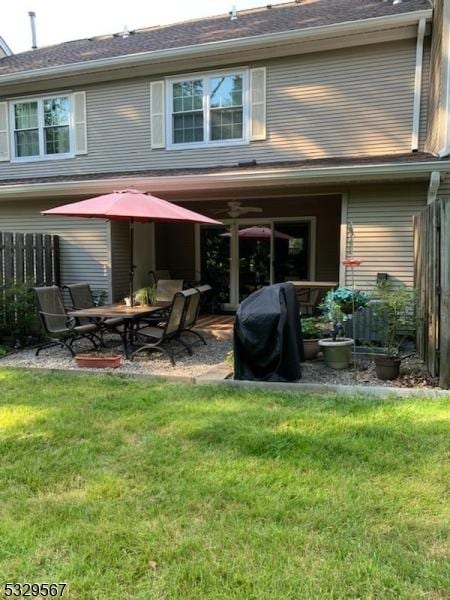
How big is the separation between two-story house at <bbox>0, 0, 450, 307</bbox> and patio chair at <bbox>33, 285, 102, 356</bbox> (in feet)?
7.51

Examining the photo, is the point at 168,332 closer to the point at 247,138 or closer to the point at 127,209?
the point at 127,209

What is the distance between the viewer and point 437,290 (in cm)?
489

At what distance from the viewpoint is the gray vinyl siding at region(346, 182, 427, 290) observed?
7473 millimetres

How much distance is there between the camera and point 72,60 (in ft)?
35.7

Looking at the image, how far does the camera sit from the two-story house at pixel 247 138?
7.68 m

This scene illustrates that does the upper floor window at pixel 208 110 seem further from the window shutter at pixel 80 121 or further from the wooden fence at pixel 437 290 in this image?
the wooden fence at pixel 437 290

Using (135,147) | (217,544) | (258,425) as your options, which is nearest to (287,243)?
(135,147)

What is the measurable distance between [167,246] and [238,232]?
2.06 metres

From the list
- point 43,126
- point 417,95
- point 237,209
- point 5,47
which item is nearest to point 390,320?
point 417,95

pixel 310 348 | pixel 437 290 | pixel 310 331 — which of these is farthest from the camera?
pixel 310 331

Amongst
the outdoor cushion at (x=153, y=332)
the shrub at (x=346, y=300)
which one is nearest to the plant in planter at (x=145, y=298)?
the outdoor cushion at (x=153, y=332)

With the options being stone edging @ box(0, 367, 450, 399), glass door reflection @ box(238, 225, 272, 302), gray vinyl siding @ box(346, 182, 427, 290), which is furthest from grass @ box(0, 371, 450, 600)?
glass door reflection @ box(238, 225, 272, 302)

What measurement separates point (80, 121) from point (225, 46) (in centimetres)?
364

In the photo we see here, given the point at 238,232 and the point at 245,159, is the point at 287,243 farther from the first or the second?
the point at 245,159
